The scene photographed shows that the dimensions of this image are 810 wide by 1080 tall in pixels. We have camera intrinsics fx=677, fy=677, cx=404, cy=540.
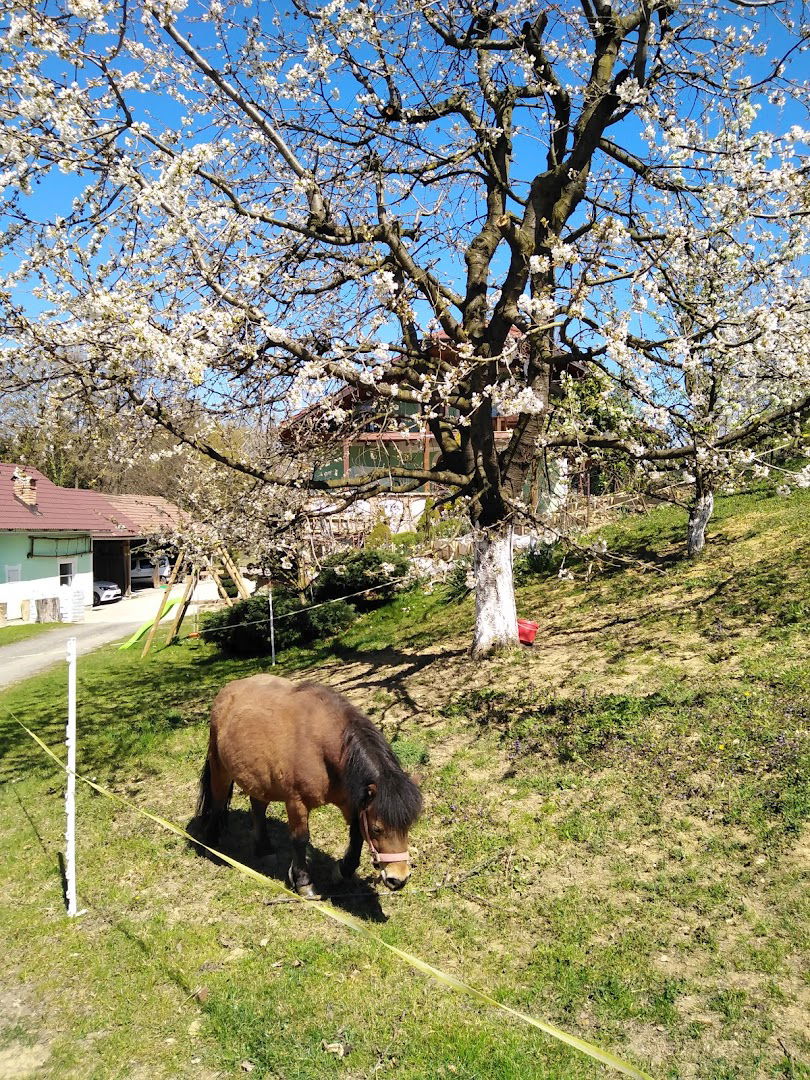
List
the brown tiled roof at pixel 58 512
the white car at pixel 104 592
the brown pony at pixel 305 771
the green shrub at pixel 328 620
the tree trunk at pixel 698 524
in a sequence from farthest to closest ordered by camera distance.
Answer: the white car at pixel 104 592, the brown tiled roof at pixel 58 512, the green shrub at pixel 328 620, the tree trunk at pixel 698 524, the brown pony at pixel 305 771

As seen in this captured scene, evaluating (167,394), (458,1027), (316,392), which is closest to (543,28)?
(316,392)

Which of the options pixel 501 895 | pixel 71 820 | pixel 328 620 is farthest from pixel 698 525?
pixel 71 820

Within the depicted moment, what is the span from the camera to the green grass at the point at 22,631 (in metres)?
20.2

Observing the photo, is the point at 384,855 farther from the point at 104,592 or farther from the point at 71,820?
the point at 104,592

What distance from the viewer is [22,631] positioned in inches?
855

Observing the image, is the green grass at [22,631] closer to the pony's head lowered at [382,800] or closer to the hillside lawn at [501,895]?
the hillside lawn at [501,895]

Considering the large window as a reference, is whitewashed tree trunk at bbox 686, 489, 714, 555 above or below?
above

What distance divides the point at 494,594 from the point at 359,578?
6.03 metres

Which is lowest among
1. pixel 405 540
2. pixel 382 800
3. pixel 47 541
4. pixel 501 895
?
pixel 501 895

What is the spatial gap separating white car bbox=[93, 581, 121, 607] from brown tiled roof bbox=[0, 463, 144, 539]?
2474 millimetres

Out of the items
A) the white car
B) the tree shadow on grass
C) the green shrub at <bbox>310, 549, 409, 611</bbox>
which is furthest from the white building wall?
the tree shadow on grass


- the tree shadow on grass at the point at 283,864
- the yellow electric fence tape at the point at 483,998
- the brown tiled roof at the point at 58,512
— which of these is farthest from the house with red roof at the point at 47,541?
the yellow electric fence tape at the point at 483,998

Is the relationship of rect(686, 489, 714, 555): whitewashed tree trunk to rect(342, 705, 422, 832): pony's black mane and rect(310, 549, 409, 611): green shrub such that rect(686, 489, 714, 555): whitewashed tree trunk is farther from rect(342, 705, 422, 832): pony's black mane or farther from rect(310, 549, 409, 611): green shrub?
rect(342, 705, 422, 832): pony's black mane

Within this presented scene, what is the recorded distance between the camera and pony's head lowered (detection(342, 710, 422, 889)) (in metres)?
4.01
